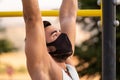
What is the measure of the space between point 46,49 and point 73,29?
546mm

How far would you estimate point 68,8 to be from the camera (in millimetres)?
3057

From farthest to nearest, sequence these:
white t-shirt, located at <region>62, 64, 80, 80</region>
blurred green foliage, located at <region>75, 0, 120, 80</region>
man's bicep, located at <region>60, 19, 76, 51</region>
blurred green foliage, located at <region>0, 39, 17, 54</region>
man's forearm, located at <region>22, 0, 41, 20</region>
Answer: blurred green foliage, located at <region>0, 39, 17, 54</region> < blurred green foliage, located at <region>75, 0, 120, 80</region> < man's bicep, located at <region>60, 19, 76, 51</region> < white t-shirt, located at <region>62, 64, 80, 80</region> < man's forearm, located at <region>22, 0, 41, 20</region>

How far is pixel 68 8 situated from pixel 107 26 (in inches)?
13.8

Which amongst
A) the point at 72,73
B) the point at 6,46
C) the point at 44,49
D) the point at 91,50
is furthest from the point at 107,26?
the point at 6,46

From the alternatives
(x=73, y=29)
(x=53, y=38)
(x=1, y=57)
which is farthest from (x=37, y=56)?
(x=1, y=57)

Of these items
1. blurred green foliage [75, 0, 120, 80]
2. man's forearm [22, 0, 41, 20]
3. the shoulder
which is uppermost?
man's forearm [22, 0, 41, 20]

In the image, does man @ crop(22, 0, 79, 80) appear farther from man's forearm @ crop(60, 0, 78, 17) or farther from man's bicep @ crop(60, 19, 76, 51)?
man's forearm @ crop(60, 0, 78, 17)

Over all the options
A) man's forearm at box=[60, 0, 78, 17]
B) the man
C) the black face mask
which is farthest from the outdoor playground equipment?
the black face mask

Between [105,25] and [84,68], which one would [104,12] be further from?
[84,68]

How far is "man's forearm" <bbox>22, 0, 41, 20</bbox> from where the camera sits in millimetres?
2317

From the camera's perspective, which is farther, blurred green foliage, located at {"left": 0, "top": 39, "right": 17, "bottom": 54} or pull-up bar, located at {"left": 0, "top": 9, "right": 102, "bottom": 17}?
blurred green foliage, located at {"left": 0, "top": 39, "right": 17, "bottom": 54}

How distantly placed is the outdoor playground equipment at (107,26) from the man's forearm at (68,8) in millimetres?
249

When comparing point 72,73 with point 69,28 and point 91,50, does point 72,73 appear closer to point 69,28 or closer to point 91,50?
point 69,28

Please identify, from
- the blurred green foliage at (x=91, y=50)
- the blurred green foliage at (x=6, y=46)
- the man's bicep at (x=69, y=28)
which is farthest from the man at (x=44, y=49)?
the blurred green foliage at (x=6, y=46)
